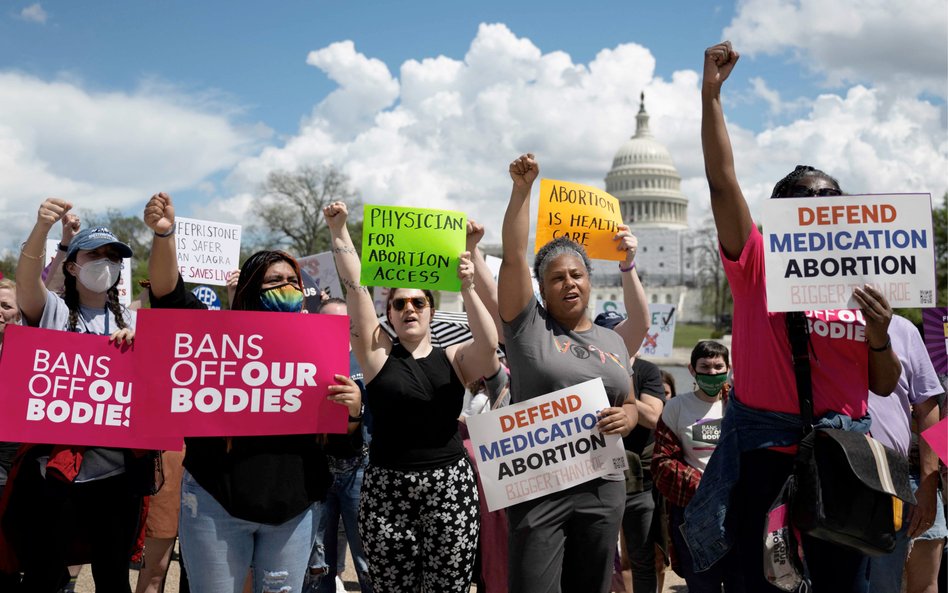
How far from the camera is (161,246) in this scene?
3.52 meters

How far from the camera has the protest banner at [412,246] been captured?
4391 mm

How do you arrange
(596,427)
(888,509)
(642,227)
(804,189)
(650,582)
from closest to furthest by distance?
1. (888,509)
2. (804,189)
3. (596,427)
4. (650,582)
5. (642,227)

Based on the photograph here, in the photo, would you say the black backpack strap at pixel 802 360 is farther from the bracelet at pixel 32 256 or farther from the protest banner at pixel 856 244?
the bracelet at pixel 32 256

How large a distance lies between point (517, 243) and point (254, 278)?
3.52 feet

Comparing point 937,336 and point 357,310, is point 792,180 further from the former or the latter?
point 937,336

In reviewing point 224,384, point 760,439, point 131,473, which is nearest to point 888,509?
point 760,439

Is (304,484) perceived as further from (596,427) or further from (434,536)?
(596,427)

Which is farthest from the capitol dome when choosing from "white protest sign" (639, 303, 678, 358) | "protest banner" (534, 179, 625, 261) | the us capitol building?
"protest banner" (534, 179, 625, 261)

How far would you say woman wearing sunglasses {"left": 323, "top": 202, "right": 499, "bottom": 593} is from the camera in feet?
12.0

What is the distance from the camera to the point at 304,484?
3.32m

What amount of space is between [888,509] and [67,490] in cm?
306

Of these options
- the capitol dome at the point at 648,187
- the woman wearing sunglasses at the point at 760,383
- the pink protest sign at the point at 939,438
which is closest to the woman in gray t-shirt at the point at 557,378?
the woman wearing sunglasses at the point at 760,383

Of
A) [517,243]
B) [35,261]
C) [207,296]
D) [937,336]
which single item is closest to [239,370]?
[35,261]


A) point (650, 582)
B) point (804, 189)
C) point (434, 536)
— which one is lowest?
point (650, 582)
